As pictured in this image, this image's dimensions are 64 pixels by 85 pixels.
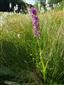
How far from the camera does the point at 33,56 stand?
6176 mm

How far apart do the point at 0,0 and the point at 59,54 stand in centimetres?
1524

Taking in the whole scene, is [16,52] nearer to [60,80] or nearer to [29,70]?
[29,70]

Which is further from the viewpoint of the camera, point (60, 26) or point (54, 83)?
point (60, 26)

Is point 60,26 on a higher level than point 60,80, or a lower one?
higher

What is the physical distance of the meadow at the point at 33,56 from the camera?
5916 mm

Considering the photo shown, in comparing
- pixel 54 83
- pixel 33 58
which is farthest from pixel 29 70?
pixel 54 83

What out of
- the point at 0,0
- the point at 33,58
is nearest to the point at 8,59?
the point at 33,58

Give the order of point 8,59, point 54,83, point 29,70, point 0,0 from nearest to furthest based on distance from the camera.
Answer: point 54,83 < point 29,70 < point 8,59 < point 0,0

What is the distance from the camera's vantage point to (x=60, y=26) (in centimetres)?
623

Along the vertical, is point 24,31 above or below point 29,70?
above

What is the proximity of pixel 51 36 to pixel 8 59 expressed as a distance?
946 mm

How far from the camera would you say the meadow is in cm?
592

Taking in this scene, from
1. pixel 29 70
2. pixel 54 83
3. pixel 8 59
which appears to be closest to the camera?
pixel 54 83

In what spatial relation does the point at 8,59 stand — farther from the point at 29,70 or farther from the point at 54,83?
the point at 54,83
